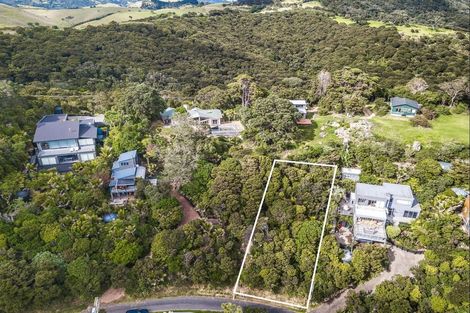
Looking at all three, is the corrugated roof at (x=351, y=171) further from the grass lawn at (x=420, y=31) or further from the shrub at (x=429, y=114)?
the grass lawn at (x=420, y=31)

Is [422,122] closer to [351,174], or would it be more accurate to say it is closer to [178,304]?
Answer: [351,174]

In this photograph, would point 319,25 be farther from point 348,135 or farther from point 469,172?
point 469,172

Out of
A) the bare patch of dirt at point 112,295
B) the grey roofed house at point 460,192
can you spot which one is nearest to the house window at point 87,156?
the bare patch of dirt at point 112,295

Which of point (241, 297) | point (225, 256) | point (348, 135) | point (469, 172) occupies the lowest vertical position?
point (241, 297)

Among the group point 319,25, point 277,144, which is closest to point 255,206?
point 277,144

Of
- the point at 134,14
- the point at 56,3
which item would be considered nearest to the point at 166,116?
the point at 134,14

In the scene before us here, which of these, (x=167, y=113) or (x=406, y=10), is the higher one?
(x=406, y=10)
